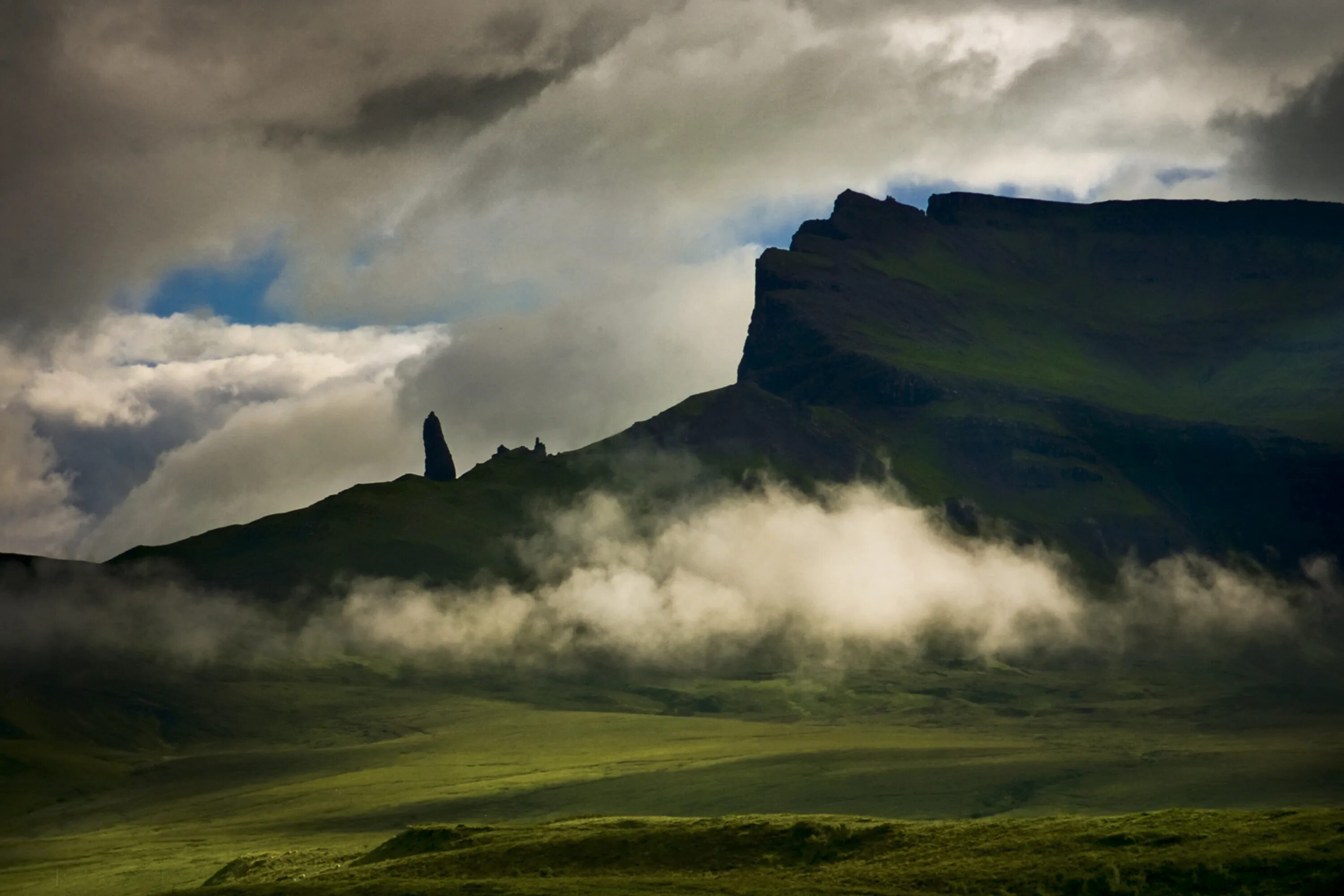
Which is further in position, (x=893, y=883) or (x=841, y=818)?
(x=841, y=818)

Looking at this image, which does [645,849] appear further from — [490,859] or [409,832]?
[409,832]

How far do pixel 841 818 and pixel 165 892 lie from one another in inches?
2945

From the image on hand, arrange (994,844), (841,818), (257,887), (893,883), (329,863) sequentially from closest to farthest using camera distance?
(893,883), (994,844), (257,887), (841,818), (329,863)

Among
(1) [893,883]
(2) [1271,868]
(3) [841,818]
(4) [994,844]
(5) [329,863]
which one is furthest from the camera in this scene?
(5) [329,863]

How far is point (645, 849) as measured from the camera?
496ft

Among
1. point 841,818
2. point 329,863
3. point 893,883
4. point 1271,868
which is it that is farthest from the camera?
point 329,863

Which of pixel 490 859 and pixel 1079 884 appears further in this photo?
pixel 490 859

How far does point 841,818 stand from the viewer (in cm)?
15862

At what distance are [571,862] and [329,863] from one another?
38.0m

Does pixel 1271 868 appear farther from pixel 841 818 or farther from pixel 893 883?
pixel 841 818

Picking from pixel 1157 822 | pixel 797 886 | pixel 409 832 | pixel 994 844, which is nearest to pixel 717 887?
pixel 797 886

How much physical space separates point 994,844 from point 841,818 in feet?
80.9

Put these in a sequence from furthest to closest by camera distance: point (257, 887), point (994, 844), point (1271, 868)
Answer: point (257, 887)
point (994, 844)
point (1271, 868)

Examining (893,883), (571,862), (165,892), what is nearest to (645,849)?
(571,862)
